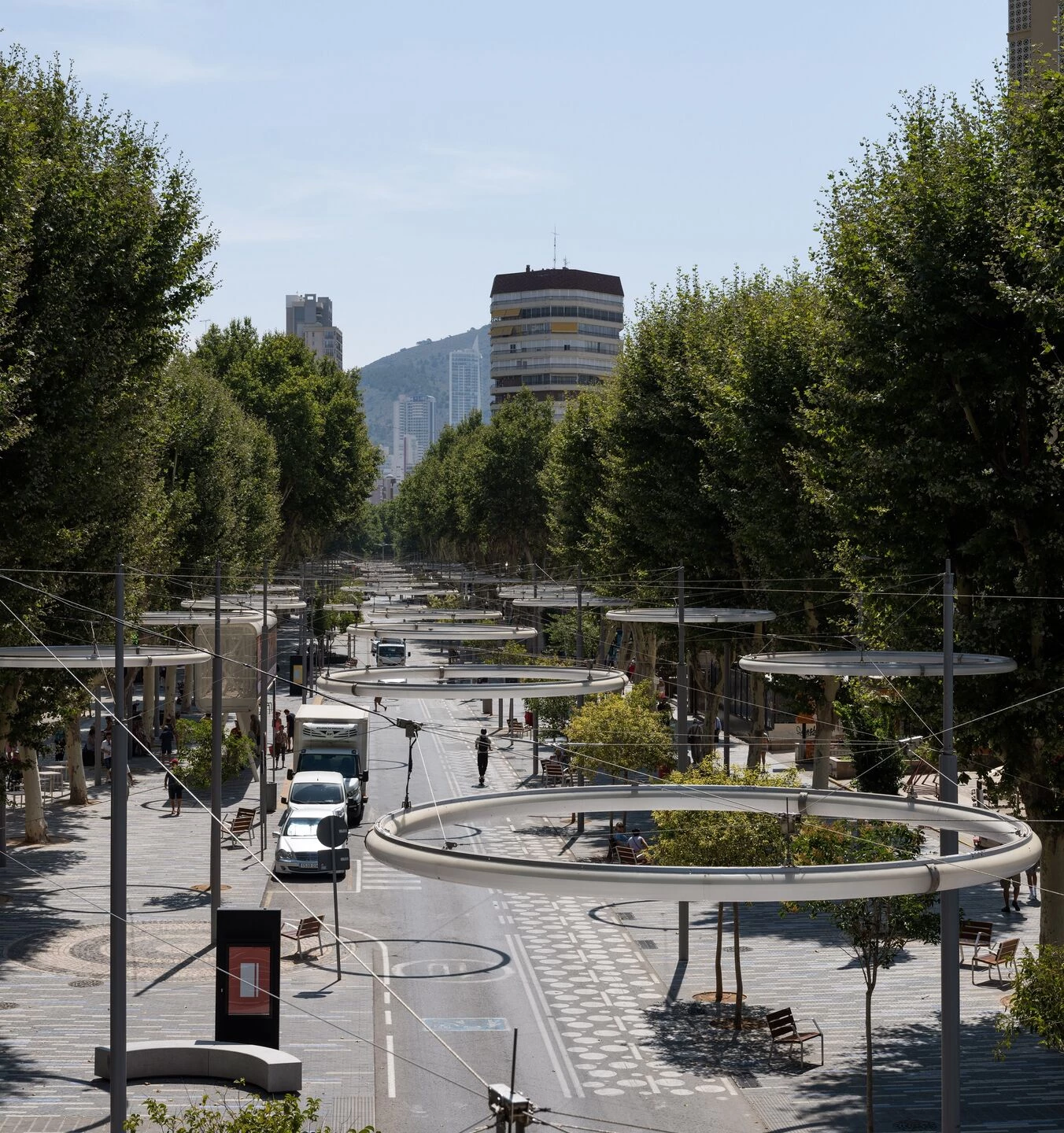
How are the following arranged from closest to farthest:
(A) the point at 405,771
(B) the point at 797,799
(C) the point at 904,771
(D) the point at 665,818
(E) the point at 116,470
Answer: (B) the point at 797,799 → (D) the point at 665,818 → (E) the point at 116,470 → (C) the point at 904,771 → (A) the point at 405,771

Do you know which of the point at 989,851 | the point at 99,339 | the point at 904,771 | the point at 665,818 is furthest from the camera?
the point at 904,771

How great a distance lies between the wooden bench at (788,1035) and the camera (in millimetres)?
23469

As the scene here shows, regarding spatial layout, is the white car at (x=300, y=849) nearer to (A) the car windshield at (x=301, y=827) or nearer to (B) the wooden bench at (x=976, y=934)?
(A) the car windshield at (x=301, y=827)

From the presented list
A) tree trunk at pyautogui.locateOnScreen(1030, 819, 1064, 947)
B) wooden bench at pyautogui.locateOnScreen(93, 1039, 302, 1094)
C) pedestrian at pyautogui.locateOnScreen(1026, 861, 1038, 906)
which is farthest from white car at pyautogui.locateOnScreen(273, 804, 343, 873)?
tree trunk at pyautogui.locateOnScreen(1030, 819, 1064, 947)

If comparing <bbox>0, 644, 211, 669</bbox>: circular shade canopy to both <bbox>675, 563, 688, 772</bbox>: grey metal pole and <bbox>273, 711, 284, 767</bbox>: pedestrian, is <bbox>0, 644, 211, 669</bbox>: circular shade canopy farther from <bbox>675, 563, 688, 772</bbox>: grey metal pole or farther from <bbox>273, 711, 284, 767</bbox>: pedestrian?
<bbox>273, 711, 284, 767</bbox>: pedestrian

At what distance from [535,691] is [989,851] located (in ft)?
50.5

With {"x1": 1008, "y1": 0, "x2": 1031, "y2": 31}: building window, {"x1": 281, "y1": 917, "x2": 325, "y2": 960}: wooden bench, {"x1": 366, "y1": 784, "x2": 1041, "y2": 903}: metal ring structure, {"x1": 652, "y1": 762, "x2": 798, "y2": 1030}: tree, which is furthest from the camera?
{"x1": 1008, "y1": 0, "x2": 1031, "y2": 31}: building window

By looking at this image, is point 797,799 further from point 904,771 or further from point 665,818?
point 904,771

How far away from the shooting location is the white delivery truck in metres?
48.3

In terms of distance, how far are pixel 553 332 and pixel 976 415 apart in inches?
6541

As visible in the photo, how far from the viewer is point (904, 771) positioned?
126ft

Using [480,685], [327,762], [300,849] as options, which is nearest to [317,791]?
[300,849]

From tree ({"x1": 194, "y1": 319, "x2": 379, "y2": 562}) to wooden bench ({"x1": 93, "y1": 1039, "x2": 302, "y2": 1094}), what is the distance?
221 feet

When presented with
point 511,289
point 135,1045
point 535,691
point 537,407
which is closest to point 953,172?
point 535,691
